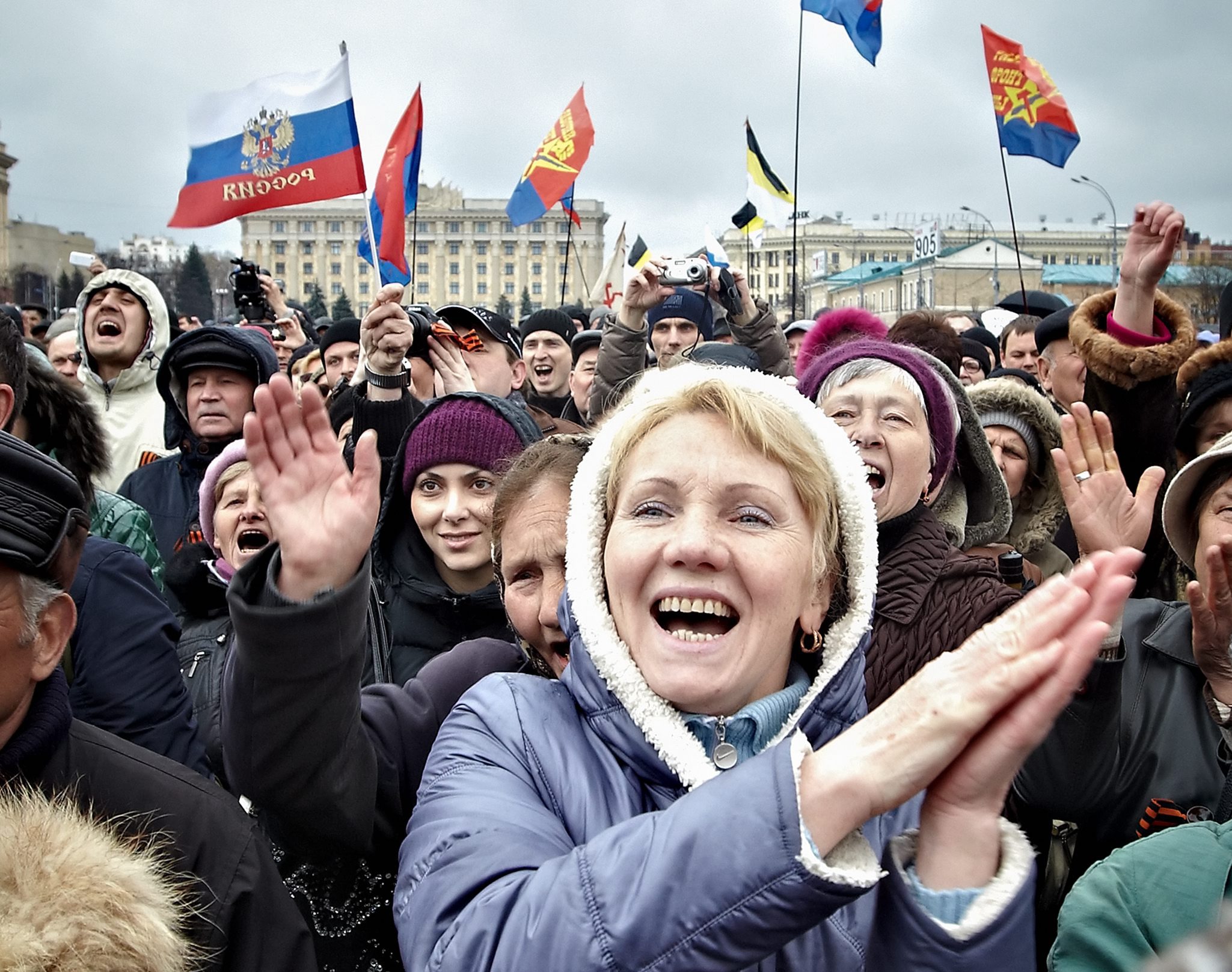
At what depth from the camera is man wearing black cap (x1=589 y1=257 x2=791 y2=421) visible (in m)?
5.10

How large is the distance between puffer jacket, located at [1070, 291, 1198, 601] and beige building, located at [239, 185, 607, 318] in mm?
105308

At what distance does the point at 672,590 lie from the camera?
1775mm

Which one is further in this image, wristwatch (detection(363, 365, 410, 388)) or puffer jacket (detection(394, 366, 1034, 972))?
wristwatch (detection(363, 365, 410, 388))

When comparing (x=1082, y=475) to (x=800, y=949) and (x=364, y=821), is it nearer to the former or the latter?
(x=800, y=949)

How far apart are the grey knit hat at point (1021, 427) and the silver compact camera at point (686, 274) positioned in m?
2.19

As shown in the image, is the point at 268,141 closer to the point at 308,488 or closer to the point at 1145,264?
the point at 1145,264

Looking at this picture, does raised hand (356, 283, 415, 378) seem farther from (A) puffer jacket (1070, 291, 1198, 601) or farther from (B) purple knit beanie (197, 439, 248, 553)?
(A) puffer jacket (1070, 291, 1198, 601)

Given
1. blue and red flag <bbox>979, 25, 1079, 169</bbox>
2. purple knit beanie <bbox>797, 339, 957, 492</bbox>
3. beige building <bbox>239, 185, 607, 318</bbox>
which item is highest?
beige building <bbox>239, 185, 607, 318</bbox>

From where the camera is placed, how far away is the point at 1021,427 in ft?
13.4

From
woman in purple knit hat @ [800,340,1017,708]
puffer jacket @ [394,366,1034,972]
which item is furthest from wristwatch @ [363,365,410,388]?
puffer jacket @ [394,366,1034,972]

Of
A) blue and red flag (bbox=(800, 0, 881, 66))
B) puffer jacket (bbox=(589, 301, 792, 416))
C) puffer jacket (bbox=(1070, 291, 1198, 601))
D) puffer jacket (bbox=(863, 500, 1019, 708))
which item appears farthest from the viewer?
blue and red flag (bbox=(800, 0, 881, 66))

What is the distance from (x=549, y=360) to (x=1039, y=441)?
431 cm

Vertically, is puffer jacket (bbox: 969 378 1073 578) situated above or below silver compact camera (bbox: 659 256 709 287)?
below

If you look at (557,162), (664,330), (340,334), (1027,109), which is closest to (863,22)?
(1027,109)
